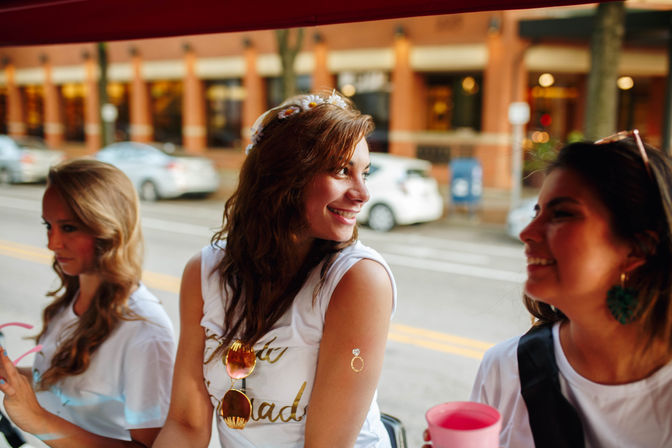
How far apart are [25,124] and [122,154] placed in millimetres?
12836

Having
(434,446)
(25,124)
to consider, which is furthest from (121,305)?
(25,124)

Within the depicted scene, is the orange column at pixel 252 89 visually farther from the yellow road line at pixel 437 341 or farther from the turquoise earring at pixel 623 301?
the turquoise earring at pixel 623 301

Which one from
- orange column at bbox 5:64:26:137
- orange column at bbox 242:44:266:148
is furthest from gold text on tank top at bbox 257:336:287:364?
orange column at bbox 5:64:26:137

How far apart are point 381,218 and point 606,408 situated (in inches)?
331

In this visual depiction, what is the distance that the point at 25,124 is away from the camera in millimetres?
23703

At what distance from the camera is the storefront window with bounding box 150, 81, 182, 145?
67.1 feet

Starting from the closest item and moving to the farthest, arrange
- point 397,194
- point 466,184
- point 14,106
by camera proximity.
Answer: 1. point 397,194
2. point 466,184
3. point 14,106

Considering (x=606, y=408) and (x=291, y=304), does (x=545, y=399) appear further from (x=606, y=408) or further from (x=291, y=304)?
(x=291, y=304)

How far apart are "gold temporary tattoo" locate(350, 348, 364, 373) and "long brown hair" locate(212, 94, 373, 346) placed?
0.78 ft

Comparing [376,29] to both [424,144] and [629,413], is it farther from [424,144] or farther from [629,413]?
[629,413]

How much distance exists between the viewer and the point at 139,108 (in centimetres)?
2105

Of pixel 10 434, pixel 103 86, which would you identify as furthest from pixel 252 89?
pixel 10 434

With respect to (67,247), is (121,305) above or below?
below

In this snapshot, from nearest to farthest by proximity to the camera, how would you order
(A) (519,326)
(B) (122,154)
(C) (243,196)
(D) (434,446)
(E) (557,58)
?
1. (D) (434,446)
2. (C) (243,196)
3. (A) (519,326)
4. (B) (122,154)
5. (E) (557,58)
